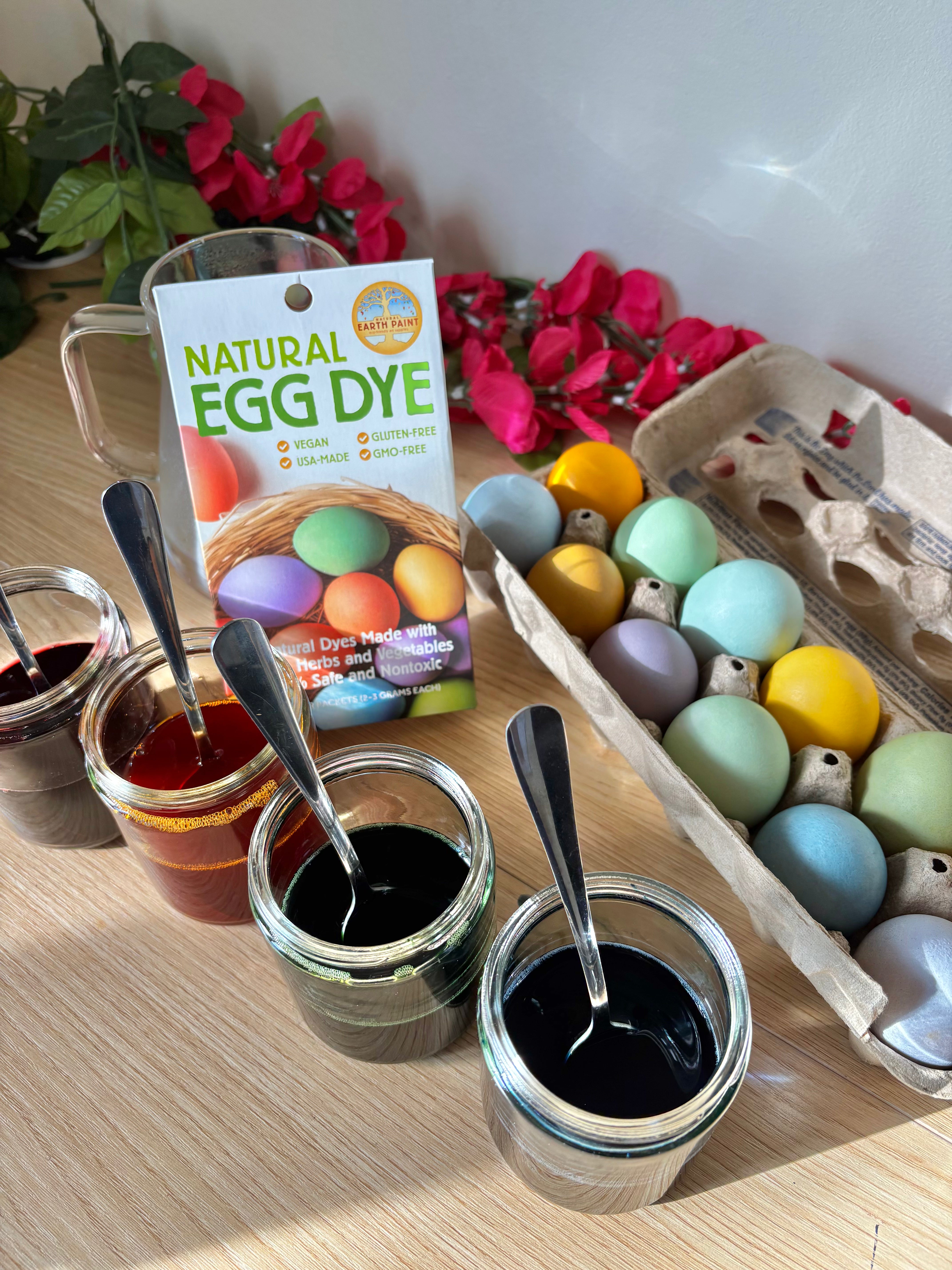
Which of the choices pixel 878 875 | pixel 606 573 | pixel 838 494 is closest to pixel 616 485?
pixel 606 573

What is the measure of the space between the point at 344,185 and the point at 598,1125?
28.5 inches

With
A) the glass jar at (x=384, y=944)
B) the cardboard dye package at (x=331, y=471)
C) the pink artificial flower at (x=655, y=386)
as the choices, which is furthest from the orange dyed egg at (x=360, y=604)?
the pink artificial flower at (x=655, y=386)

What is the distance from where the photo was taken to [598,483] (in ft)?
2.07

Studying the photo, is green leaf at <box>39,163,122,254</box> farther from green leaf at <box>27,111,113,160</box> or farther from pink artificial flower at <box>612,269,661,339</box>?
pink artificial flower at <box>612,269,661,339</box>

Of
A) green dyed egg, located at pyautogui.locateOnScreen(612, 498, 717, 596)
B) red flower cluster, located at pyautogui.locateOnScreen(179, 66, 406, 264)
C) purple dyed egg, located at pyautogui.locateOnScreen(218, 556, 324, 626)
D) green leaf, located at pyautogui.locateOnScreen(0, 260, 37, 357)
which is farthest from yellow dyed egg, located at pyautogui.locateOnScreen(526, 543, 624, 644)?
green leaf, located at pyautogui.locateOnScreen(0, 260, 37, 357)

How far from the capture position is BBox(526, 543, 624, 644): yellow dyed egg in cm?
57

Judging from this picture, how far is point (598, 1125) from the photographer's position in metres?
0.34

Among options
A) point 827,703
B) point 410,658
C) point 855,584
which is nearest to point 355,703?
point 410,658

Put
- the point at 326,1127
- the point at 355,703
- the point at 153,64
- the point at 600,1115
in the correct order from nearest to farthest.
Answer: the point at 600,1115
the point at 326,1127
the point at 355,703
the point at 153,64

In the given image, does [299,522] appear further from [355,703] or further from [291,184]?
[291,184]

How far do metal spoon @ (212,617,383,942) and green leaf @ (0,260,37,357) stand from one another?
0.61 meters

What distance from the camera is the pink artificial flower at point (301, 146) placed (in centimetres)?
78

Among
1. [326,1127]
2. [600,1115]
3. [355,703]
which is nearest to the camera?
[600,1115]

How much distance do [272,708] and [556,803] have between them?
13 centimetres
